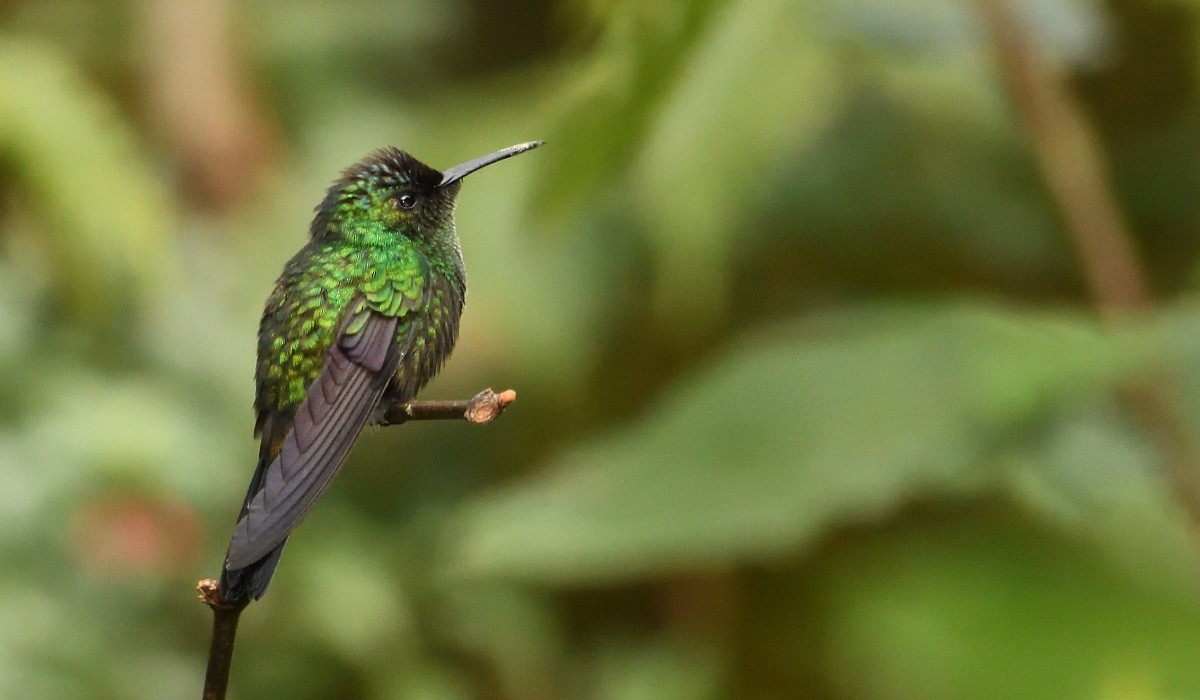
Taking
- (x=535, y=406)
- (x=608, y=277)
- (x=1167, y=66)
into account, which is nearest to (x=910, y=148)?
(x=1167, y=66)

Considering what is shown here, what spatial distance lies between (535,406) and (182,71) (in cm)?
139

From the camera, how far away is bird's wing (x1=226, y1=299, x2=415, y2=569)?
74cm

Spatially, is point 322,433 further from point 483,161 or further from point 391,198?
point 391,198

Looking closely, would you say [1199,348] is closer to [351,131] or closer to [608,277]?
[608,277]

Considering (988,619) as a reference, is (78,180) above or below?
above

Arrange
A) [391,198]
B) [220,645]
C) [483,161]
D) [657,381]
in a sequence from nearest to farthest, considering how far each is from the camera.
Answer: [220,645] < [483,161] < [391,198] < [657,381]

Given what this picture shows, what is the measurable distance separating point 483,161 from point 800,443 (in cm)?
184

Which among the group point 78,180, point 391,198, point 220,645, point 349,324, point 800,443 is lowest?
point 220,645

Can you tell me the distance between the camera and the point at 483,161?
3.06ft

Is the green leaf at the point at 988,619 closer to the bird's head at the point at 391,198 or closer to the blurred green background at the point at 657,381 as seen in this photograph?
the blurred green background at the point at 657,381

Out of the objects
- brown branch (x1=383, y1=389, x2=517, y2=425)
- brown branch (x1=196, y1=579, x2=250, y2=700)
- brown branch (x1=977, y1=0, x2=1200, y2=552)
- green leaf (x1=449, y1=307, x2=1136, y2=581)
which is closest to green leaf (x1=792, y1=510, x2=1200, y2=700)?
brown branch (x1=977, y1=0, x2=1200, y2=552)

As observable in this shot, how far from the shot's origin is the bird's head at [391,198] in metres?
1.13

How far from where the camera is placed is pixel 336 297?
115 cm

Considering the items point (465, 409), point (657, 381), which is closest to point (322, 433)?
point (465, 409)
